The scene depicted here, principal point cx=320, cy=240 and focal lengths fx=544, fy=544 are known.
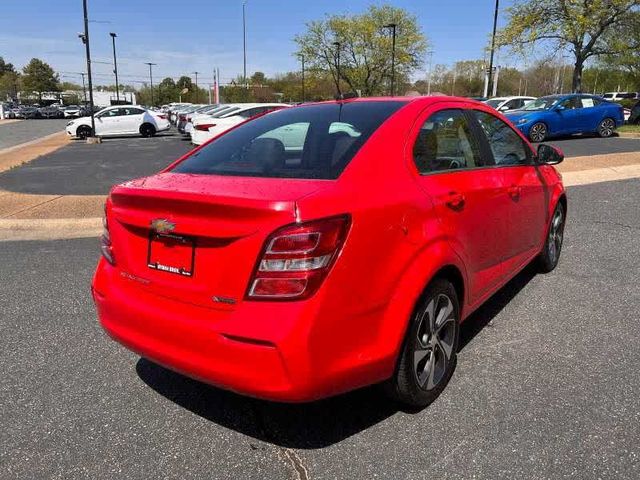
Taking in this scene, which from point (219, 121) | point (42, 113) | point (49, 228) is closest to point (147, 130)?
point (219, 121)

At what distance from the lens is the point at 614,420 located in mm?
2742

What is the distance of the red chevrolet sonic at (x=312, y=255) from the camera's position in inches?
86.7

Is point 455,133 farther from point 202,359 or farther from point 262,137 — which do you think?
point 202,359

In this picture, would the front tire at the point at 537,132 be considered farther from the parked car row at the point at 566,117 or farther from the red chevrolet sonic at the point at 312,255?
the red chevrolet sonic at the point at 312,255

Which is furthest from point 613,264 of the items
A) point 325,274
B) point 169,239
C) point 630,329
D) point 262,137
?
point 169,239

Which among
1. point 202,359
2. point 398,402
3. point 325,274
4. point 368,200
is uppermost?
point 368,200

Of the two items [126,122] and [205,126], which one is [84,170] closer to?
[205,126]

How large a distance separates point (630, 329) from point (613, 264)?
1.72 meters

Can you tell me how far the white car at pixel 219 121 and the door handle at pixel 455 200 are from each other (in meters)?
12.6

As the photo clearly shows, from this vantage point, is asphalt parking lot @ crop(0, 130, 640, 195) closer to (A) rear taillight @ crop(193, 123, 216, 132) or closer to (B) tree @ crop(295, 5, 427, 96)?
(A) rear taillight @ crop(193, 123, 216, 132)

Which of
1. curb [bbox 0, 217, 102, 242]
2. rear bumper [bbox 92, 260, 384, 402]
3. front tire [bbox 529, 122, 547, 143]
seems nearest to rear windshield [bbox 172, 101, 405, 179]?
rear bumper [bbox 92, 260, 384, 402]

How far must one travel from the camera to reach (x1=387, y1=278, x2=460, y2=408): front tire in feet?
8.70

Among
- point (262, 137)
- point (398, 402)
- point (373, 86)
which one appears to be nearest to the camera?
point (398, 402)

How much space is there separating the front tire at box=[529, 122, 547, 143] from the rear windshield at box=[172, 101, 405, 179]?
1550 centimetres
